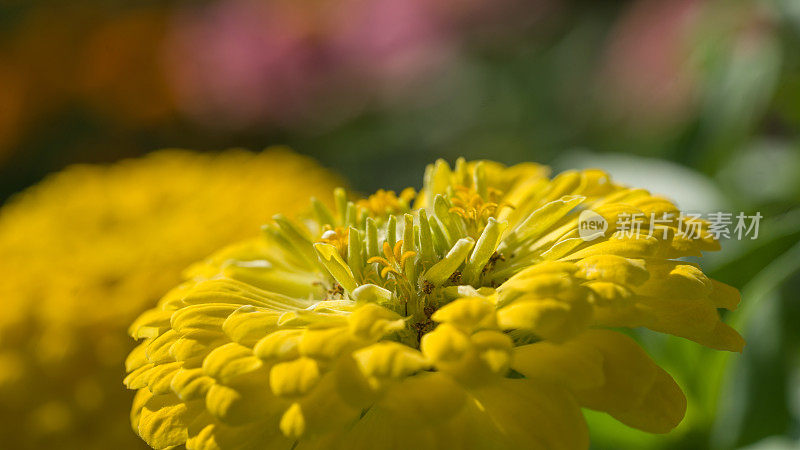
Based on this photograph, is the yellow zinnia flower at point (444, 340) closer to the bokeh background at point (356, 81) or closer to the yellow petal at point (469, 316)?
the yellow petal at point (469, 316)

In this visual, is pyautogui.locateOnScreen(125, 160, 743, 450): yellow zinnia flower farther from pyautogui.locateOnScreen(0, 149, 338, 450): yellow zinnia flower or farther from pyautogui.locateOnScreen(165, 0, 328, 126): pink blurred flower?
pyautogui.locateOnScreen(165, 0, 328, 126): pink blurred flower

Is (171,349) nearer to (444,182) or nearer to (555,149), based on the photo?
(444,182)

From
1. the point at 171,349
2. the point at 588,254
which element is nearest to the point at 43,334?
the point at 171,349

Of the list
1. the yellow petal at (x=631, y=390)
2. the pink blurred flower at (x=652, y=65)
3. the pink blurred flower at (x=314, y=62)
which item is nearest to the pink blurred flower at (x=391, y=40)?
the pink blurred flower at (x=314, y=62)

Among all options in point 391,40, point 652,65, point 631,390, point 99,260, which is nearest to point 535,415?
point 631,390

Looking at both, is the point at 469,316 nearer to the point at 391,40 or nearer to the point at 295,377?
the point at 295,377

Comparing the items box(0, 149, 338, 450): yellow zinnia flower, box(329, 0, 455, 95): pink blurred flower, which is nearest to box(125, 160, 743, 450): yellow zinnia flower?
box(0, 149, 338, 450): yellow zinnia flower
